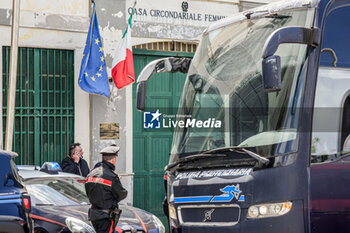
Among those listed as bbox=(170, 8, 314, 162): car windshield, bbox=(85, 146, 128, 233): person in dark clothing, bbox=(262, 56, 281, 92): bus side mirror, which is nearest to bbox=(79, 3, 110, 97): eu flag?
bbox=(85, 146, 128, 233): person in dark clothing

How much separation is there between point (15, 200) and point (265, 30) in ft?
11.0

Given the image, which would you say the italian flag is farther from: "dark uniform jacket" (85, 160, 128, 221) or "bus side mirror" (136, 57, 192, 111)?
"bus side mirror" (136, 57, 192, 111)

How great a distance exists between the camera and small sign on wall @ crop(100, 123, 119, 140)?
16094 millimetres

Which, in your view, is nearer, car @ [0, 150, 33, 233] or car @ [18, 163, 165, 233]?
car @ [0, 150, 33, 233]

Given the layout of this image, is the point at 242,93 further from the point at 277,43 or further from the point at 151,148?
the point at 151,148

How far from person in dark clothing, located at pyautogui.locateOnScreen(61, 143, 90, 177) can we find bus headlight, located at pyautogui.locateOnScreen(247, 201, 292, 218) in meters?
7.91

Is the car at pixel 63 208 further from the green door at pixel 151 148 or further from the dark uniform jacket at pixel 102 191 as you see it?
the green door at pixel 151 148

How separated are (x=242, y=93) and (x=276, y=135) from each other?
73 cm

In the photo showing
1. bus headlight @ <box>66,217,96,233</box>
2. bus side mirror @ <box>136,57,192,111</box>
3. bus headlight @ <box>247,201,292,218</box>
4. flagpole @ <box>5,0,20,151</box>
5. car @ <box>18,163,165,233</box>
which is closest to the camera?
bus headlight @ <box>247,201,292,218</box>

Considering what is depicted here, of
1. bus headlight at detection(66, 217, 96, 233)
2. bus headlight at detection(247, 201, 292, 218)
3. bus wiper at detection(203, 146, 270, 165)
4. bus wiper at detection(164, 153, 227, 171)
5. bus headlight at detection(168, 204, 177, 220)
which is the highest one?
bus wiper at detection(203, 146, 270, 165)

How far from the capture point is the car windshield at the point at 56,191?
1130cm

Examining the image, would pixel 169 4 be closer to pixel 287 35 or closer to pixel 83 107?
pixel 83 107

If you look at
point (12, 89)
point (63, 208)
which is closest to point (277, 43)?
point (63, 208)

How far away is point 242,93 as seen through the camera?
804cm
